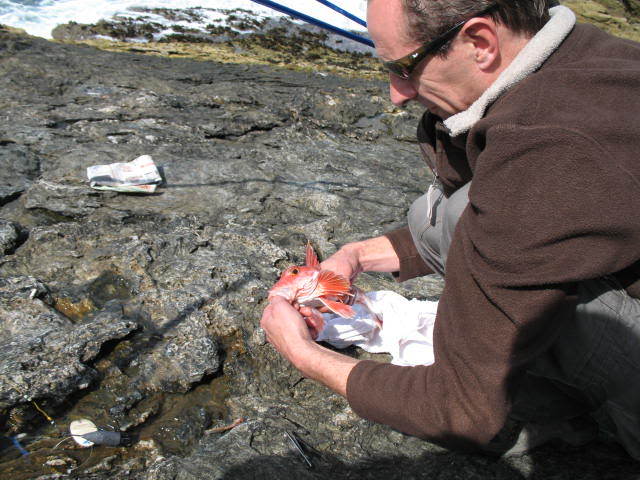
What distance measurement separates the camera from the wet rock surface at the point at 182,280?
1942 millimetres

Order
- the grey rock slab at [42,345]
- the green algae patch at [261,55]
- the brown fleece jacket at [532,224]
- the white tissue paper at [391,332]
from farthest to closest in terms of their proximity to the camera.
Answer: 1. the green algae patch at [261,55]
2. the white tissue paper at [391,332]
3. the grey rock slab at [42,345]
4. the brown fleece jacket at [532,224]

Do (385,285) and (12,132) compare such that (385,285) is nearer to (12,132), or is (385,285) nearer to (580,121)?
(580,121)

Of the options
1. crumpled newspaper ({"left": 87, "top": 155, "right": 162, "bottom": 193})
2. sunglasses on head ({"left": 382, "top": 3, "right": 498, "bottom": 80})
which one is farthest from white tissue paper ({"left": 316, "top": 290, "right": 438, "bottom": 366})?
crumpled newspaper ({"left": 87, "top": 155, "right": 162, "bottom": 193})

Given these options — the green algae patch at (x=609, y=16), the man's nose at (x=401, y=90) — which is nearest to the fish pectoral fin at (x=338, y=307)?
the man's nose at (x=401, y=90)

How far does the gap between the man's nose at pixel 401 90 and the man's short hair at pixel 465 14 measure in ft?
0.72

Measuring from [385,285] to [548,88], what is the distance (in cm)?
178

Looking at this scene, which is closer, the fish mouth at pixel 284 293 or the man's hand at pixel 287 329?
the man's hand at pixel 287 329

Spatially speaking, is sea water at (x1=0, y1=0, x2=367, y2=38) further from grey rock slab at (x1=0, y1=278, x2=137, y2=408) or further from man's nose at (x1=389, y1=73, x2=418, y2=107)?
man's nose at (x1=389, y1=73, x2=418, y2=107)

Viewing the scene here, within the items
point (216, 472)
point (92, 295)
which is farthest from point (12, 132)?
point (216, 472)

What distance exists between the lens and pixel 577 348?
162cm

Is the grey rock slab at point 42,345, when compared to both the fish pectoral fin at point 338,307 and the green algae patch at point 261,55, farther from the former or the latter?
the green algae patch at point 261,55

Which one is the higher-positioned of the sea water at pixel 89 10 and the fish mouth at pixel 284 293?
the sea water at pixel 89 10

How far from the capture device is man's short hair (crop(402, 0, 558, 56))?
1462 mm

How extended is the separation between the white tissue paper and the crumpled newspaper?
177 centimetres
